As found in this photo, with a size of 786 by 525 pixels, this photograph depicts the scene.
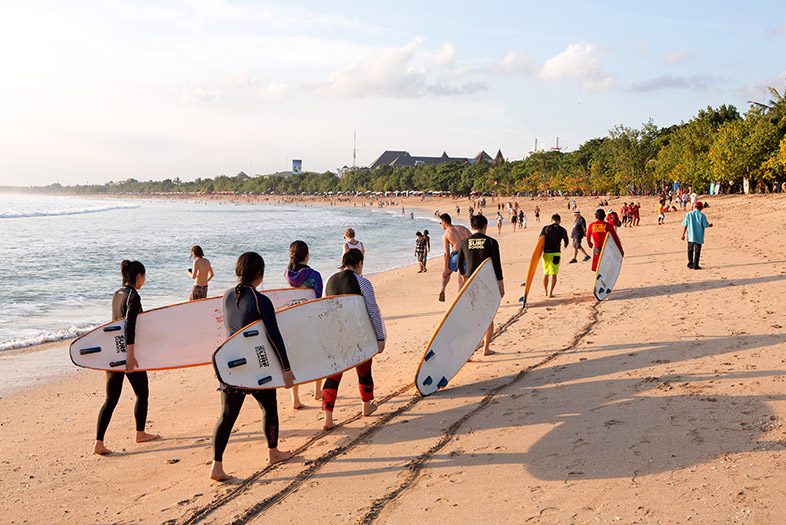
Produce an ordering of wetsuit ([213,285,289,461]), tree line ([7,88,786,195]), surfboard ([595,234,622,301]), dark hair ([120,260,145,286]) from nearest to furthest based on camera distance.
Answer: wetsuit ([213,285,289,461]), dark hair ([120,260,145,286]), surfboard ([595,234,622,301]), tree line ([7,88,786,195])

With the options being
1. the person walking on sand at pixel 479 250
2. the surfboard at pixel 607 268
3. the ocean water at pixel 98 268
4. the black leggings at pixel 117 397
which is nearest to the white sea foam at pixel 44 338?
the ocean water at pixel 98 268

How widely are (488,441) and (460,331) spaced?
1.83 m

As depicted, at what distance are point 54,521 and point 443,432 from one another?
2864mm

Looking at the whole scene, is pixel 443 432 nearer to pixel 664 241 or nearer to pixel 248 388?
pixel 248 388

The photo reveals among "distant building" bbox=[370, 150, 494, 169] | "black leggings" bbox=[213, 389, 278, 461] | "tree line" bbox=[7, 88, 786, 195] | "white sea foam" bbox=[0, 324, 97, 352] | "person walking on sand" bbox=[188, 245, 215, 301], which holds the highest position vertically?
"distant building" bbox=[370, 150, 494, 169]

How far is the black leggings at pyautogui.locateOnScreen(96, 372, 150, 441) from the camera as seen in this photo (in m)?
5.20

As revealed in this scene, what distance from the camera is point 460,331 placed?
254 inches

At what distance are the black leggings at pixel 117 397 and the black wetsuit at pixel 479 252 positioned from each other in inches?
145

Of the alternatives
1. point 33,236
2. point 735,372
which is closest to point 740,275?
point 735,372

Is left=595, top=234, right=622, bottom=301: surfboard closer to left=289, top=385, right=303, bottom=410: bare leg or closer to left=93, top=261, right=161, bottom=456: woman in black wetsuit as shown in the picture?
left=289, top=385, right=303, bottom=410: bare leg

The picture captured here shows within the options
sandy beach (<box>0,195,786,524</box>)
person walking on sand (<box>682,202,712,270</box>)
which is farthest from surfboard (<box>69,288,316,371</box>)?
person walking on sand (<box>682,202,712,270</box>)

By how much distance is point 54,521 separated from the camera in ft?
13.7

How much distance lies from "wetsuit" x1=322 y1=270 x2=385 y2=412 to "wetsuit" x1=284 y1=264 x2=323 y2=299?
2.39 ft

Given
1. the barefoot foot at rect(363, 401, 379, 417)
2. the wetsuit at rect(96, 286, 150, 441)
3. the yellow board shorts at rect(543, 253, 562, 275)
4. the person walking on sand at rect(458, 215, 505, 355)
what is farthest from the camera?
the yellow board shorts at rect(543, 253, 562, 275)
